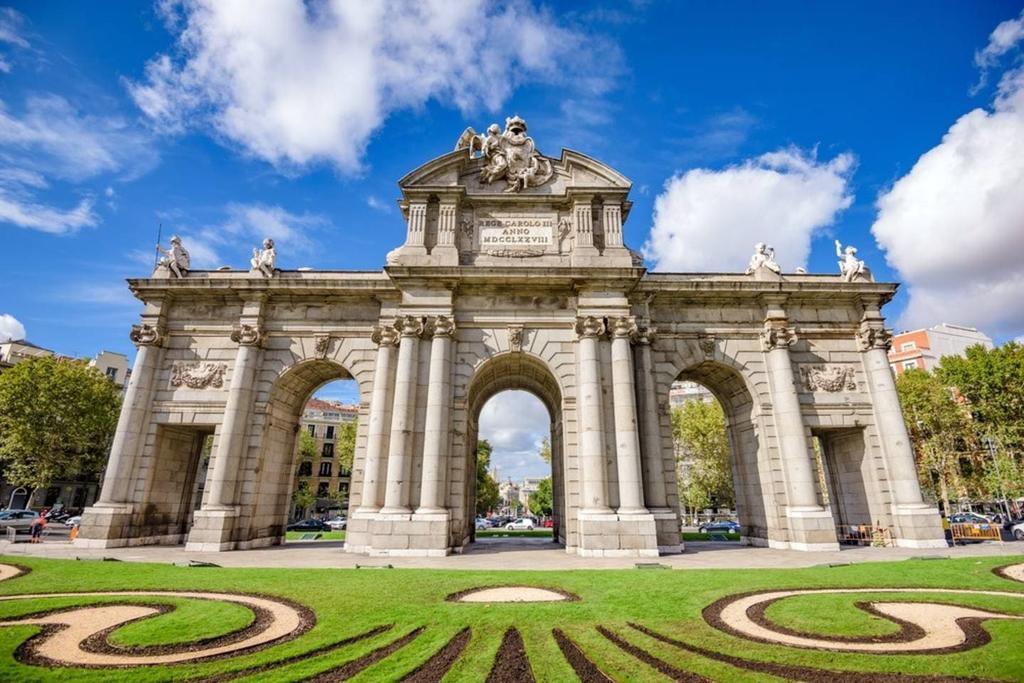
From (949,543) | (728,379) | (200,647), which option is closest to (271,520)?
(200,647)

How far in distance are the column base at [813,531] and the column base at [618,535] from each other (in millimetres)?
7149

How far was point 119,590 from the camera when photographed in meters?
12.4

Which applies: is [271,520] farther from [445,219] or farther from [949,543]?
[949,543]

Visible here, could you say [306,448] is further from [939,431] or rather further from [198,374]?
[939,431]

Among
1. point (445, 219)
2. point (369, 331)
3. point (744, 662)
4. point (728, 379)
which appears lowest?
point (744, 662)

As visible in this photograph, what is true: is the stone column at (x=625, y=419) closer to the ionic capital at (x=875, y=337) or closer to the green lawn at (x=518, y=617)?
the green lawn at (x=518, y=617)

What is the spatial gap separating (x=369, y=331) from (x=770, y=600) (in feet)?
66.8

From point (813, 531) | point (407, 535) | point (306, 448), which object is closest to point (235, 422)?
point (407, 535)

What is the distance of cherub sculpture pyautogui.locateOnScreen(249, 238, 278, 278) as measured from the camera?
26094 mm

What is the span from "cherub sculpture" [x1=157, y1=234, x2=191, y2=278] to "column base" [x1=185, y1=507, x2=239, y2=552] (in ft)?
41.1

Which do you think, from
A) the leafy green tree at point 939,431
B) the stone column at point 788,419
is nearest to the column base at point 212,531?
the stone column at point 788,419

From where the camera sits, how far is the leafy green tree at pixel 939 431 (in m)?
40.2

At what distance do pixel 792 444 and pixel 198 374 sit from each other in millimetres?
29473

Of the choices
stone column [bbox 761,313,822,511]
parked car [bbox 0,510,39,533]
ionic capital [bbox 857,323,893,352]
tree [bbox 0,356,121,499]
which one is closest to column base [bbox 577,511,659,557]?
stone column [bbox 761,313,822,511]
